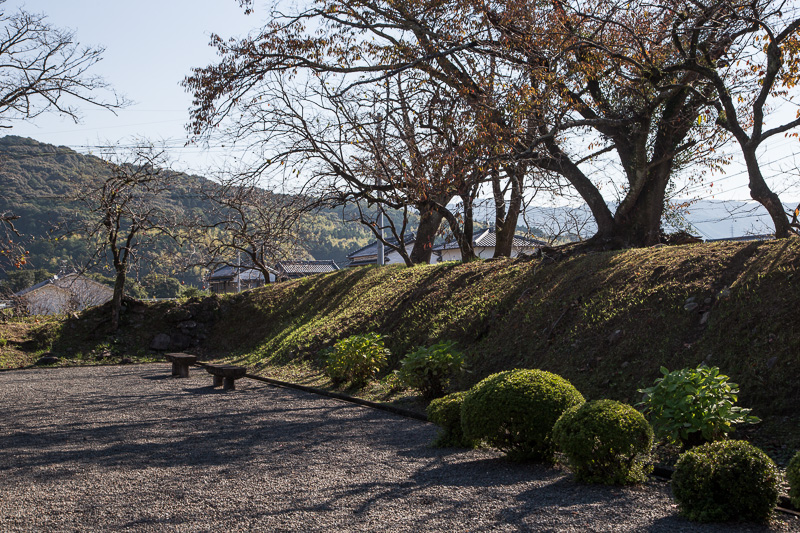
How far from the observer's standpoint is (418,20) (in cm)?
1045

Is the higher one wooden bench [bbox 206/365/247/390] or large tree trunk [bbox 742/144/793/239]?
large tree trunk [bbox 742/144/793/239]

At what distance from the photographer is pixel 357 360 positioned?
916cm

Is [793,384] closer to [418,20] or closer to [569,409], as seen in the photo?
[569,409]

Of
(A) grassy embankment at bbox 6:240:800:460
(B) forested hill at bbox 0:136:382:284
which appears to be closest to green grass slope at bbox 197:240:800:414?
(A) grassy embankment at bbox 6:240:800:460

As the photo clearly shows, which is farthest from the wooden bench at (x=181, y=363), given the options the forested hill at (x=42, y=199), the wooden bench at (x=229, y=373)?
the forested hill at (x=42, y=199)

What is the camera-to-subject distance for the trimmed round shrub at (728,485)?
10.9ft

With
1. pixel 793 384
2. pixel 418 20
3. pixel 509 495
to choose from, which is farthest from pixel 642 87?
pixel 509 495

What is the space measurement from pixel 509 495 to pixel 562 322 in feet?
15.2

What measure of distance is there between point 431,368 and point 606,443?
3646 millimetres

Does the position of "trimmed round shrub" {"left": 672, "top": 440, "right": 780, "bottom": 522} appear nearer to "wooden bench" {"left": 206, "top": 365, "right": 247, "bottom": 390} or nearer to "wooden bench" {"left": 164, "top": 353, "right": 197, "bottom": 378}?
"wooden bench" {"left": 206, "top": 365, "right": 247, "bottom": 390}

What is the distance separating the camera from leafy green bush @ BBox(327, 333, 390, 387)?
9.20 m

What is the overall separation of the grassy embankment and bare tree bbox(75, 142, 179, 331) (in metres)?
4.50

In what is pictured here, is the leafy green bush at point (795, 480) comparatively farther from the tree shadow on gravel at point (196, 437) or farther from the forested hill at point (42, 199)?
the forested hill at point (42, 199)

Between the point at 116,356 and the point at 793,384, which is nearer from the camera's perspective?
the point at 793,384
